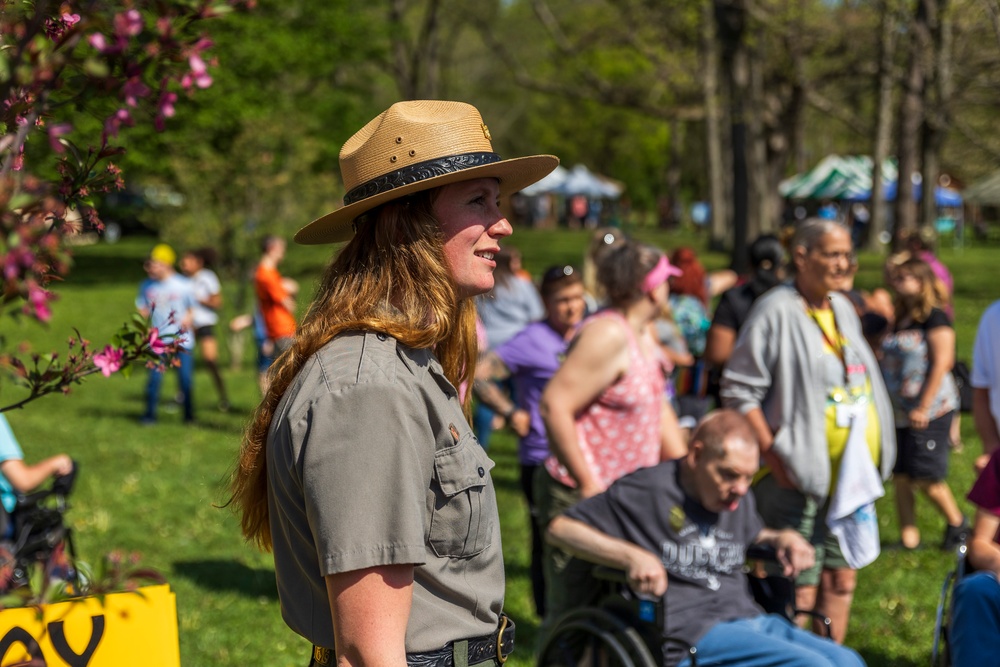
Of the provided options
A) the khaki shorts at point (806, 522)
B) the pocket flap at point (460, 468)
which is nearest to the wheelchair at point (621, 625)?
the khaki shorts at point (806, 522)

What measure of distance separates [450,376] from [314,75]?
31.0 m

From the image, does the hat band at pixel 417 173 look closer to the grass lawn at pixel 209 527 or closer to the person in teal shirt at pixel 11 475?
the grass lawn at pixel 209 527

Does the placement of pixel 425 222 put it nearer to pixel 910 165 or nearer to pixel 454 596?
pixel 454 596

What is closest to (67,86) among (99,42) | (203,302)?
(99,42)

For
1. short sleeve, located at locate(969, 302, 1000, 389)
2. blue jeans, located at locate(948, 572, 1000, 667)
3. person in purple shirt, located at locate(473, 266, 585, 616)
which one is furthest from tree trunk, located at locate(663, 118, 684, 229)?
blue jeans, located at locate(948, 572, 1000, 667)

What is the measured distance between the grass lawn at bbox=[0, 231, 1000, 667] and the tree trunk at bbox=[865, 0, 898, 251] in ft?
15.0

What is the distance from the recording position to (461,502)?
6.86ft

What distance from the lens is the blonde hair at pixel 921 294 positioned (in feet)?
24.7

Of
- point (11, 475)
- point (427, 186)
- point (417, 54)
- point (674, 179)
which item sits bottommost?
point (11, 475)

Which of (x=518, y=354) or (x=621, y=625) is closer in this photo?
(x=621, y=625)

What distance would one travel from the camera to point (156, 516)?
856 centimetres

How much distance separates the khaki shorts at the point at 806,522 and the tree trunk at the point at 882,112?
9.17m

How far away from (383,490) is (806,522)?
3.43 m

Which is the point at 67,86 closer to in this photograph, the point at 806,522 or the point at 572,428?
the point at 572,428
